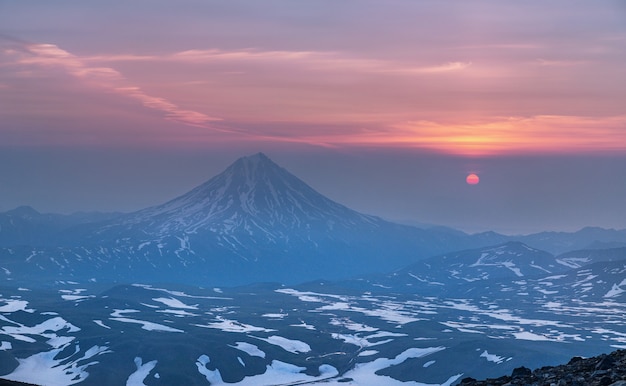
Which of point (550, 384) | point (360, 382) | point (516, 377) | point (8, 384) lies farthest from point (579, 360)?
point (360, 382)

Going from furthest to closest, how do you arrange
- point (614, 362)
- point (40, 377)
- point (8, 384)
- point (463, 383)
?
point (40, 377), point (8, 384), point (463, 383), point (614, 362)

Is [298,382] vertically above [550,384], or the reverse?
[550,384]

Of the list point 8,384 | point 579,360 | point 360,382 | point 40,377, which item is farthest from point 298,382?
point 579,360

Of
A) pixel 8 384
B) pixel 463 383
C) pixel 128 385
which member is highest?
pixel 463 383

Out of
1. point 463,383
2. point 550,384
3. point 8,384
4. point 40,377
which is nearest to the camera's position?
point 550,384

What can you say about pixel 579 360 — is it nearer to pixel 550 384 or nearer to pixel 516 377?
pixel 516 377

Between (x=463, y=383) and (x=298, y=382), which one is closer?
(x=463, y=383)
